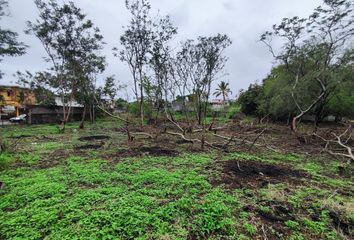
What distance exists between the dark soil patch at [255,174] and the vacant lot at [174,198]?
0.02 metres

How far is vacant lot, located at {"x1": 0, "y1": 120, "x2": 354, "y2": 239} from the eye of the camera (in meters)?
2.62

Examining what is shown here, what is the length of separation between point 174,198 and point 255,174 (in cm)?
229

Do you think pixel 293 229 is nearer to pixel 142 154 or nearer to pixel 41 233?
pixel 41 233

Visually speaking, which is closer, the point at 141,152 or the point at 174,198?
the point at 174,198

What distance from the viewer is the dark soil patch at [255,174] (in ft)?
13.8

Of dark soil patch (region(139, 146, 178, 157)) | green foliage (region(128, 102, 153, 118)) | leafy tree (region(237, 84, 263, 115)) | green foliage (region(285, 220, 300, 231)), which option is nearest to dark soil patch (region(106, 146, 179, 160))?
dark soil patch (region(139, 146, 178, 157))

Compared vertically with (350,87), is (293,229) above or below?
below

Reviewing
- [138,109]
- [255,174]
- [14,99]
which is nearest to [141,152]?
[255,174]

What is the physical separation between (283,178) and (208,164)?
183 cm

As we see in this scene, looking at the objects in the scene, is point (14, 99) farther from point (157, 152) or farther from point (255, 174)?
point (255, 174)

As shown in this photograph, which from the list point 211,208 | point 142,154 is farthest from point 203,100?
point 211,208

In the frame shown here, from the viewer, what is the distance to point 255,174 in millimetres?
4773

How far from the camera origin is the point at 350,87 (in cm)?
1202

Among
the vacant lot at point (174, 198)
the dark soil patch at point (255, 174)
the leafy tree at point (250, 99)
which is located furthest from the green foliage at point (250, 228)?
the leafy tree at point (250, 99)
